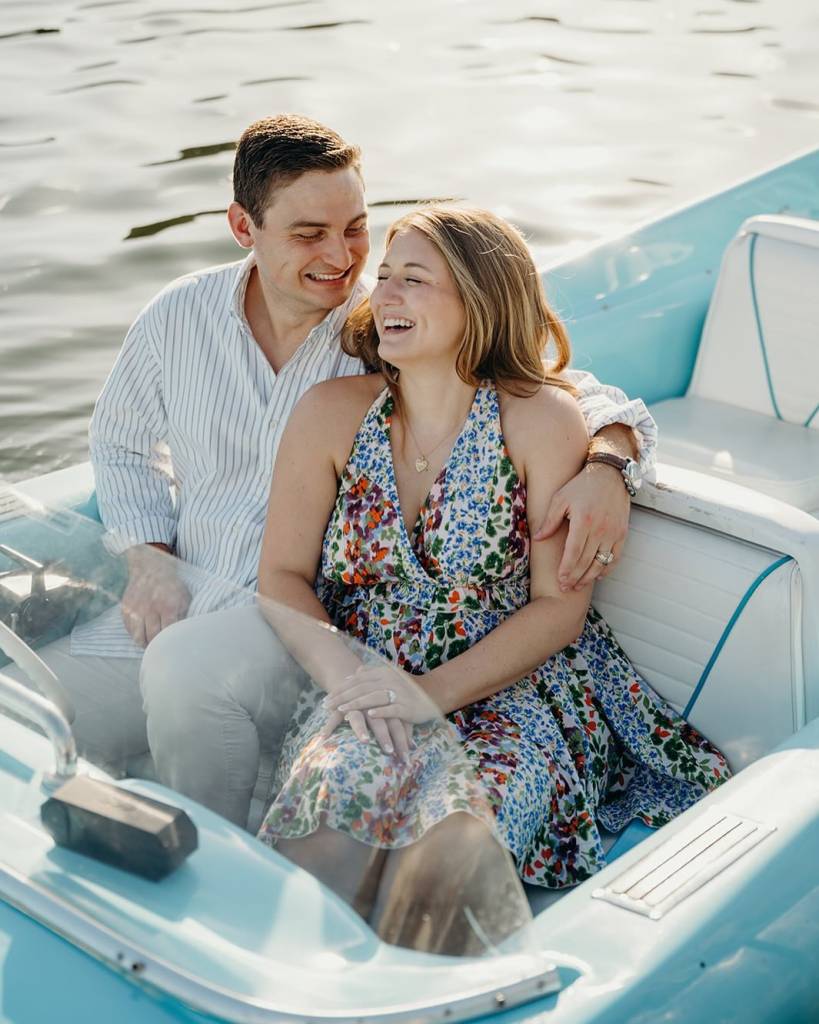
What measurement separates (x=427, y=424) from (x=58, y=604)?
2.02 ft

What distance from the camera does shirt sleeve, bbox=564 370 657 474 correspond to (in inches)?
80.1

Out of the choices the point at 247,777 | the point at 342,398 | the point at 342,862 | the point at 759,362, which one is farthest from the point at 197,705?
the point at 759,362

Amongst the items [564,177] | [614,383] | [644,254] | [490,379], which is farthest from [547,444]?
[564,177]

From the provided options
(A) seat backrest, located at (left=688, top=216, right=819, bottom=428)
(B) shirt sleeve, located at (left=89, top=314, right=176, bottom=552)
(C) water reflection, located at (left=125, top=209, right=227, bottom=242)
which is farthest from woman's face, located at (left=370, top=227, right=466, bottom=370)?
(C) water reflection, located at (left=125, top=209, right=227, bottom=242)

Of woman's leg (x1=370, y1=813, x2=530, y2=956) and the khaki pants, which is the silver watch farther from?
woman's leg (x1=370, y1=813, x2=530, y2=956)

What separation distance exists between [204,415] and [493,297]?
1.78ft

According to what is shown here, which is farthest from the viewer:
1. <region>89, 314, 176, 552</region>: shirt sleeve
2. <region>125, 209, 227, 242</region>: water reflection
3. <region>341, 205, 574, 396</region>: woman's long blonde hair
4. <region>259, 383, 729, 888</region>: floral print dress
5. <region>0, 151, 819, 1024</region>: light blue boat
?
<region>125, 209, 227, 242</region>: water reflection

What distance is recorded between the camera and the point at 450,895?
133cm

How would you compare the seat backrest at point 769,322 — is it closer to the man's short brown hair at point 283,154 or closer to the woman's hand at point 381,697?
the man's short brown hair at point 283,154

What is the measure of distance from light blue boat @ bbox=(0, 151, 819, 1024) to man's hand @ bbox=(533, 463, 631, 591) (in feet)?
0.42

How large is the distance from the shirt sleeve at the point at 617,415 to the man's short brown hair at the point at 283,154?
19.0 inches

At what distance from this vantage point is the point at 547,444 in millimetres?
1985

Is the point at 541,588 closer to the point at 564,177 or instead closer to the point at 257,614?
the point at 257,614

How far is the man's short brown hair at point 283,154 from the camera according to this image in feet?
7.05
